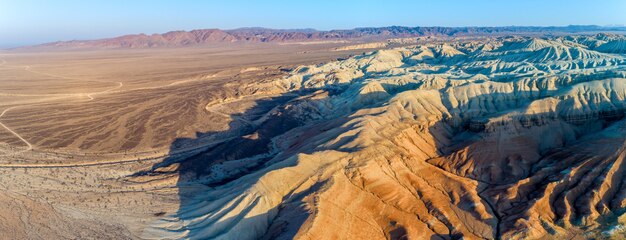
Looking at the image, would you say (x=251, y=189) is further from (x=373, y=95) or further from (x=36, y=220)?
(x=373, y=95)

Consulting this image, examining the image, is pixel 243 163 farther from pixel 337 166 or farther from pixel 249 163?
pixel 337 166

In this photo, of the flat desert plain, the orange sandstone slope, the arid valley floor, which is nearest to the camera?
the orange sandstone slope

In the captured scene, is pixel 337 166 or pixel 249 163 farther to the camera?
pixel 249 163

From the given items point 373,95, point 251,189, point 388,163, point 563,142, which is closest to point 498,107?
point 563,142

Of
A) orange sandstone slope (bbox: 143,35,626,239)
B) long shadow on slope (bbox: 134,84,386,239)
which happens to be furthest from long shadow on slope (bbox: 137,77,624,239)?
orange sandstone slope (bbox: 143,35,626,239)

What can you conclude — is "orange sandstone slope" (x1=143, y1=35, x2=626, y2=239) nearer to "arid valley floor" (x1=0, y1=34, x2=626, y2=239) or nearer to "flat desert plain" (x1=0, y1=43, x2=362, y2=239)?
"arid valley floor" (x1=0, y1=34, x2=626, y2=239)

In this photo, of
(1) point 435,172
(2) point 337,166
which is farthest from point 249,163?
(1) point 435,172
